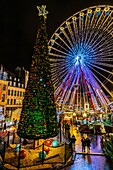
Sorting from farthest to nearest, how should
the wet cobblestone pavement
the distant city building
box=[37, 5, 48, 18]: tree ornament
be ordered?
the distant city building < box=[37, 5, 48, 18]: tree ornament < the wet cobblestone pavement

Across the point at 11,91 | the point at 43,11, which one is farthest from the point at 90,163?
the point at 11,91

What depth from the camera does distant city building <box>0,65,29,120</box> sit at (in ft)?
143

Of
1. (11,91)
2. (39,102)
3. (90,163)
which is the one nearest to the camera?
(90,163)

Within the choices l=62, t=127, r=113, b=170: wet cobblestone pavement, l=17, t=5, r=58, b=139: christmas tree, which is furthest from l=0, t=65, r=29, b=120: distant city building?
l=62, t=127, r=113, b=170: wet cobblestone pavement

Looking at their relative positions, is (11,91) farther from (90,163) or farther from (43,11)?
(90,163)

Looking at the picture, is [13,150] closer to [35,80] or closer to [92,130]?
[35,80]

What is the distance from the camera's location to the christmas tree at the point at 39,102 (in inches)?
543

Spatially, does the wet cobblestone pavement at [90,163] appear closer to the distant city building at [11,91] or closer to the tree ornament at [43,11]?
the tree ornament at [43,11]

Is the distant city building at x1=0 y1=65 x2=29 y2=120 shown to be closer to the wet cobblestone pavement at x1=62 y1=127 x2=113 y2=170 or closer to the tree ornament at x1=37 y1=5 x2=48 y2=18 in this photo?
the tree ornament at x1=37 y1=5 x2=48 y2=18

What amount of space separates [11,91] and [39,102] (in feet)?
118

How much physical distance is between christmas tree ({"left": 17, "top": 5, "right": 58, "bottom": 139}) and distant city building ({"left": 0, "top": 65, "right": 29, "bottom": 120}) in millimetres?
26283

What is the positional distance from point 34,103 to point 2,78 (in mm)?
31958

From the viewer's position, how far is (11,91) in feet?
160

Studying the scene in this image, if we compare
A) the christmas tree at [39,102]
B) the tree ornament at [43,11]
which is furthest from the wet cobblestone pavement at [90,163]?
the tree ornament at [43,11]
